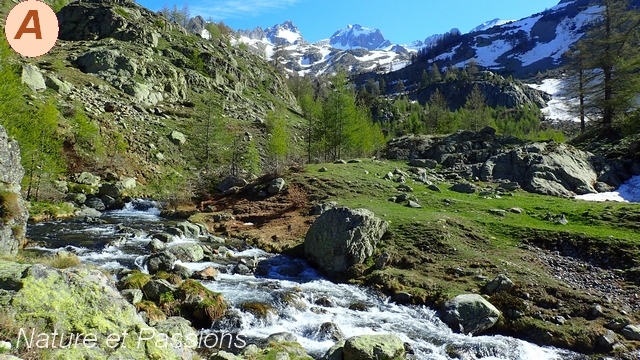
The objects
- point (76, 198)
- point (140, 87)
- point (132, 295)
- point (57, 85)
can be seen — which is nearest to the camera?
point (132, 295)

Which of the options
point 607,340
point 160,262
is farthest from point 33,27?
point 607,340

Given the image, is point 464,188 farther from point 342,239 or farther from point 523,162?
point 342,239

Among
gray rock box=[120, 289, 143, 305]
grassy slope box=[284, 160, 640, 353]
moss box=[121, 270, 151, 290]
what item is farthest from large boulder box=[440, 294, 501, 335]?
moss box=[121, 270, 151, 290]

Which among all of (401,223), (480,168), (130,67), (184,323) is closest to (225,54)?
(130,67)

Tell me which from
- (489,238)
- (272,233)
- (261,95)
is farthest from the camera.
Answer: (261,95)

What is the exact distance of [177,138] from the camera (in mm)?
60719

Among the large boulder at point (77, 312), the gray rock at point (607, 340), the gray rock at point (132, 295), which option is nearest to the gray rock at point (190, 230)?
the gray rock at point (132, 295)

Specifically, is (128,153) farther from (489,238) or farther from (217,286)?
(489,238)

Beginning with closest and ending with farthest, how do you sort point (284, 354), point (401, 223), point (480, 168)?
point (284, 354)
point (401, 223)
point (480, 168)

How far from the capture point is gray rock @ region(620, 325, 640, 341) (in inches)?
607

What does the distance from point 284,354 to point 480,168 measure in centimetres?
3764

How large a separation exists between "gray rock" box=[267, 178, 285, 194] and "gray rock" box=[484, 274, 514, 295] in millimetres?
21480

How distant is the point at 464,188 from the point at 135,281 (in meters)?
29.3

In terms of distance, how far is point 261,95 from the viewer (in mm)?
112000
